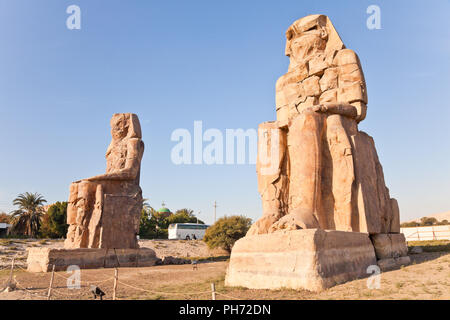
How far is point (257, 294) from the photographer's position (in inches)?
156

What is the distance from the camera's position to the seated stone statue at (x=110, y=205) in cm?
943

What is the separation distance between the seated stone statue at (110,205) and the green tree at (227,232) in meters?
9.03

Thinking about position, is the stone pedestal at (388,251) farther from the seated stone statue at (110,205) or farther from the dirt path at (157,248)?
the dirt path at (157,248)

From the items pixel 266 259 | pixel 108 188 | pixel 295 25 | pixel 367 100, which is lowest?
pixel 266 259

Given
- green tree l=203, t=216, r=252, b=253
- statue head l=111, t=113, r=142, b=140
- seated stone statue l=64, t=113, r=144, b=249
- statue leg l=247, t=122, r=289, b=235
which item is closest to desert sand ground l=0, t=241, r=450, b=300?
statue leg l=247, t=122, r=289, b=235

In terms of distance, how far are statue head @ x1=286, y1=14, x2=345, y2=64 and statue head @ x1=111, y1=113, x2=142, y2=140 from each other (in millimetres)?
5391

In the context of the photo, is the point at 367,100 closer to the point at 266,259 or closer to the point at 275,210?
the point at 275,210

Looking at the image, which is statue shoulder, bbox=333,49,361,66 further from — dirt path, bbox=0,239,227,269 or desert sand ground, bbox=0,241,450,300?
dirt path, bbox=0,239,227,269

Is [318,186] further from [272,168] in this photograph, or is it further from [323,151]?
[272,168]

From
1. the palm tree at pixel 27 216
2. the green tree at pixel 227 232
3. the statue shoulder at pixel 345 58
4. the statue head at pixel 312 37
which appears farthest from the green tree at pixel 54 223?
the statue shoulder at pixel 345 58

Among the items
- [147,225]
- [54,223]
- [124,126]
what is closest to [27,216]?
[54,223]

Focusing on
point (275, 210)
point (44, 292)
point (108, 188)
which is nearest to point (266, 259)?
point (275, 210)

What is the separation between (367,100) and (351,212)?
2.17m

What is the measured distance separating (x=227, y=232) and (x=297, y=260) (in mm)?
14852
